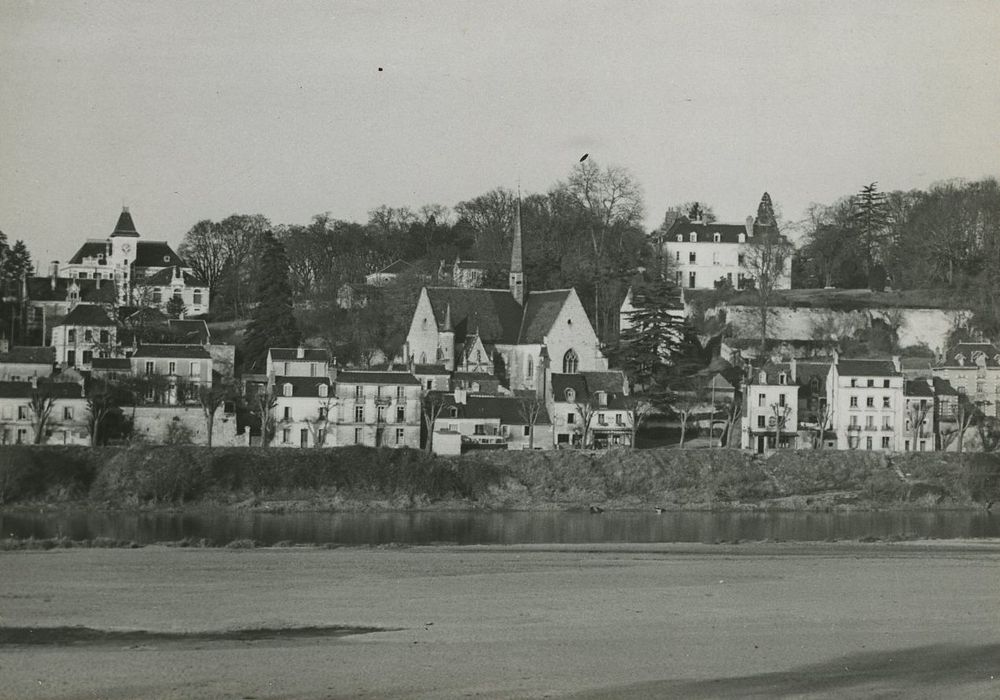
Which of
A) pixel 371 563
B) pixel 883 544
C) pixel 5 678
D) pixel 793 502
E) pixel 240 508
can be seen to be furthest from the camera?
pixel 793 502

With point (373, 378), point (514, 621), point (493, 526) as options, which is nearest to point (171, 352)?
point (373, 378)

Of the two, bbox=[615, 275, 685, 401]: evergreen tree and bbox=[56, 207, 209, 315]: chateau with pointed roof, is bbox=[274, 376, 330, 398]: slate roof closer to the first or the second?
bbox=[615, 275, 685, 401]: evergreen tree

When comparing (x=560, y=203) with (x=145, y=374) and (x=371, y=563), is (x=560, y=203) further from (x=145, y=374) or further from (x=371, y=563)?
(x=371, y=563)

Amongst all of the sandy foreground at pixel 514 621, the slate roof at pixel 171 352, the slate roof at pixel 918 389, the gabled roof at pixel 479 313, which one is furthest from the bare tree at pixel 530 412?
the sandy foreground at pixel 514 621

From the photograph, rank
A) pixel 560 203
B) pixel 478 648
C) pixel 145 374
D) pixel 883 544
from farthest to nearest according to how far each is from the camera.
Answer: pixel 560 203 < pixel 145 374 < pixel 883 544 < pixel 478 648

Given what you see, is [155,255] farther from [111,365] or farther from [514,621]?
[514,621]

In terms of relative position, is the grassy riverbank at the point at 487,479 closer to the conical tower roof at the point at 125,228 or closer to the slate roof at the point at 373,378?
the slate roof at the point at 373,378

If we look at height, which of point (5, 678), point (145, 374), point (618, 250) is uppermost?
point (618, 250)

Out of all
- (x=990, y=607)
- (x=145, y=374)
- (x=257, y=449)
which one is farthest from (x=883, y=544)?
(x=145, y=374)
